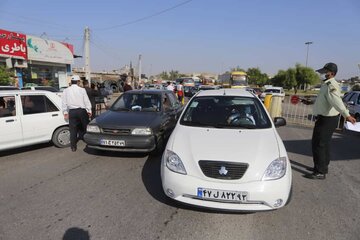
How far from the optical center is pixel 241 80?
3462 cm

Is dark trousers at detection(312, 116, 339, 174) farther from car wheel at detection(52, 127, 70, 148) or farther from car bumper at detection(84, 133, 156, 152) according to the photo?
car wheel at detection(52, 127, 70, 148)

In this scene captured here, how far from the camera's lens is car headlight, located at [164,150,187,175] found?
3452mm

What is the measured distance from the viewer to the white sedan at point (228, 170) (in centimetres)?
322

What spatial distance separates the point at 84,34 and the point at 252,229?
19.5 meters

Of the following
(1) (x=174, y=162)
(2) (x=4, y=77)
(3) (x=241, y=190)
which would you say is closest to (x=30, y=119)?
(1) (x=174, y=162)

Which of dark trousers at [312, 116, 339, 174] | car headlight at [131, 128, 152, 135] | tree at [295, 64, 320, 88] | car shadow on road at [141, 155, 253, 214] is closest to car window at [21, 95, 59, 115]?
car headlight at [131, 128, 152, 135]

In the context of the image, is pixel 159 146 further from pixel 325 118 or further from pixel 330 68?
pixel 330 68

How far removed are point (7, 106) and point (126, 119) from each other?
2.64 metres

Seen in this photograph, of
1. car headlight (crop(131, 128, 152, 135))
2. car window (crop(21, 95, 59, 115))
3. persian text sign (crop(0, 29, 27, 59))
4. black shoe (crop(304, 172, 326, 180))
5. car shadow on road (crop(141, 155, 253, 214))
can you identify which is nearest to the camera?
car shadow on road (crop(141, 155, 253, 214))

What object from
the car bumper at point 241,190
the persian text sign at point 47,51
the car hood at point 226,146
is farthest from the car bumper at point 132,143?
the persian text sign at point 47,51

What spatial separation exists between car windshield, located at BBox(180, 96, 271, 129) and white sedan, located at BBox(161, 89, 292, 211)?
338 millimetres

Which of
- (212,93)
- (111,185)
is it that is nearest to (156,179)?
(111,185)

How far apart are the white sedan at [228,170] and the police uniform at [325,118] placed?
136 cm

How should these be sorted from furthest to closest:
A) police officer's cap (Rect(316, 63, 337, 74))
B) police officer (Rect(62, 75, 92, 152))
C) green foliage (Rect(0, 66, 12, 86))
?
green foliage (Rect(0, 66, 12, 86)), police officer (Rect(62, 75, 92, 152)), police officer's cap (Rect(316, 63, 337, 74))
